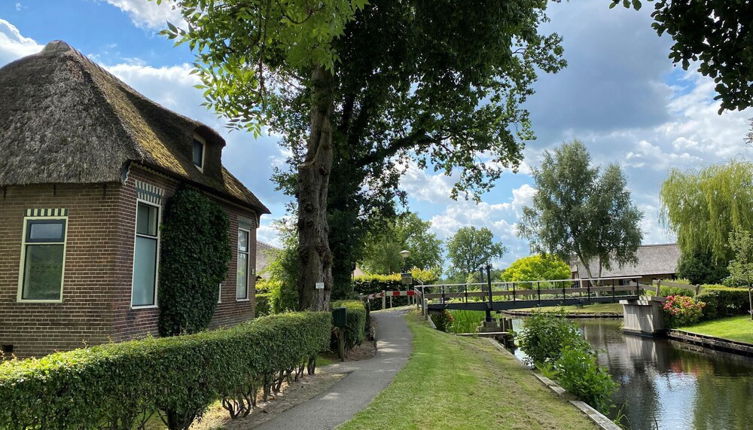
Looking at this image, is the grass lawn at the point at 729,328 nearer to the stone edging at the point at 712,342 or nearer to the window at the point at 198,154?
the stone edging at the point at 712,342

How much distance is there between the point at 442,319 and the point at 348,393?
16.9 metres

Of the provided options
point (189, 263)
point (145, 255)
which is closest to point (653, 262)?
point (189, 263)

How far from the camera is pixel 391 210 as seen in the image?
843 inches

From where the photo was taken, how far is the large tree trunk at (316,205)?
42.7 feet

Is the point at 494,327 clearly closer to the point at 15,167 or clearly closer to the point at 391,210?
the point at 391,210

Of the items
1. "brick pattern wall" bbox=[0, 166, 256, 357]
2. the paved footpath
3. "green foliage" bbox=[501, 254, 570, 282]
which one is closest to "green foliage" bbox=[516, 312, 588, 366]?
the paved footpath

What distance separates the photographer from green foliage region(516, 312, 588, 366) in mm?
11109

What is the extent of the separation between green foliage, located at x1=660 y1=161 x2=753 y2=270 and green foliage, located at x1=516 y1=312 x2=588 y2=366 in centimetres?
2551

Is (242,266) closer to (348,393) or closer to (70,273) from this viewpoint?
(70,273)

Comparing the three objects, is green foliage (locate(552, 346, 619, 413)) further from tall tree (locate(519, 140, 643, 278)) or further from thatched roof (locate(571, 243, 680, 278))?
thatched roof (locate(571, 243, 680, 278))

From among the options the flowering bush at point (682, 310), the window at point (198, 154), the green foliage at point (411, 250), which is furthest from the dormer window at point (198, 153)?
the green foliage at point (411, 250)

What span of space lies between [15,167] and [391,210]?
1383cm

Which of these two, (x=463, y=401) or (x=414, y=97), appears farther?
(x=414, y=97)

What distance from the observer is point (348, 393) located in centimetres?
836
